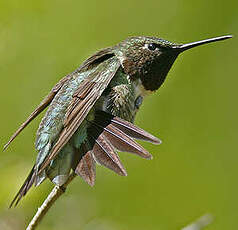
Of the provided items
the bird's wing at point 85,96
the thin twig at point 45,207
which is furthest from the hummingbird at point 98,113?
the thin twig at point 45,207

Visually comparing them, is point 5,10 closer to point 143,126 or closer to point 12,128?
point 12,128

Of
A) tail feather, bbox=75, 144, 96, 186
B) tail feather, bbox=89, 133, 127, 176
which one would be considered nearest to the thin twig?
tail feather, bbox=75, 144, 96, 186

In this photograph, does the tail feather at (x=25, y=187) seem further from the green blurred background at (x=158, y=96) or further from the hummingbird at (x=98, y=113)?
the green blurred background at (x=158, y=96)

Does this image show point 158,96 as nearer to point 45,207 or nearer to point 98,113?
point 98,113

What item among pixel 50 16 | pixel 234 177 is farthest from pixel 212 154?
pixel 50 16

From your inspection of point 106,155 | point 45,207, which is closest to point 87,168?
point 106,155

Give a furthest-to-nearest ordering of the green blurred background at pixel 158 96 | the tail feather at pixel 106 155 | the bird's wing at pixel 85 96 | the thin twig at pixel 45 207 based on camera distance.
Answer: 1. the green blurred background at pixel 158 96
2. the bird's wing at pixel 85 96
3. the tail feather at pixel 106 155
4. the thin twig at pixel 45 207
